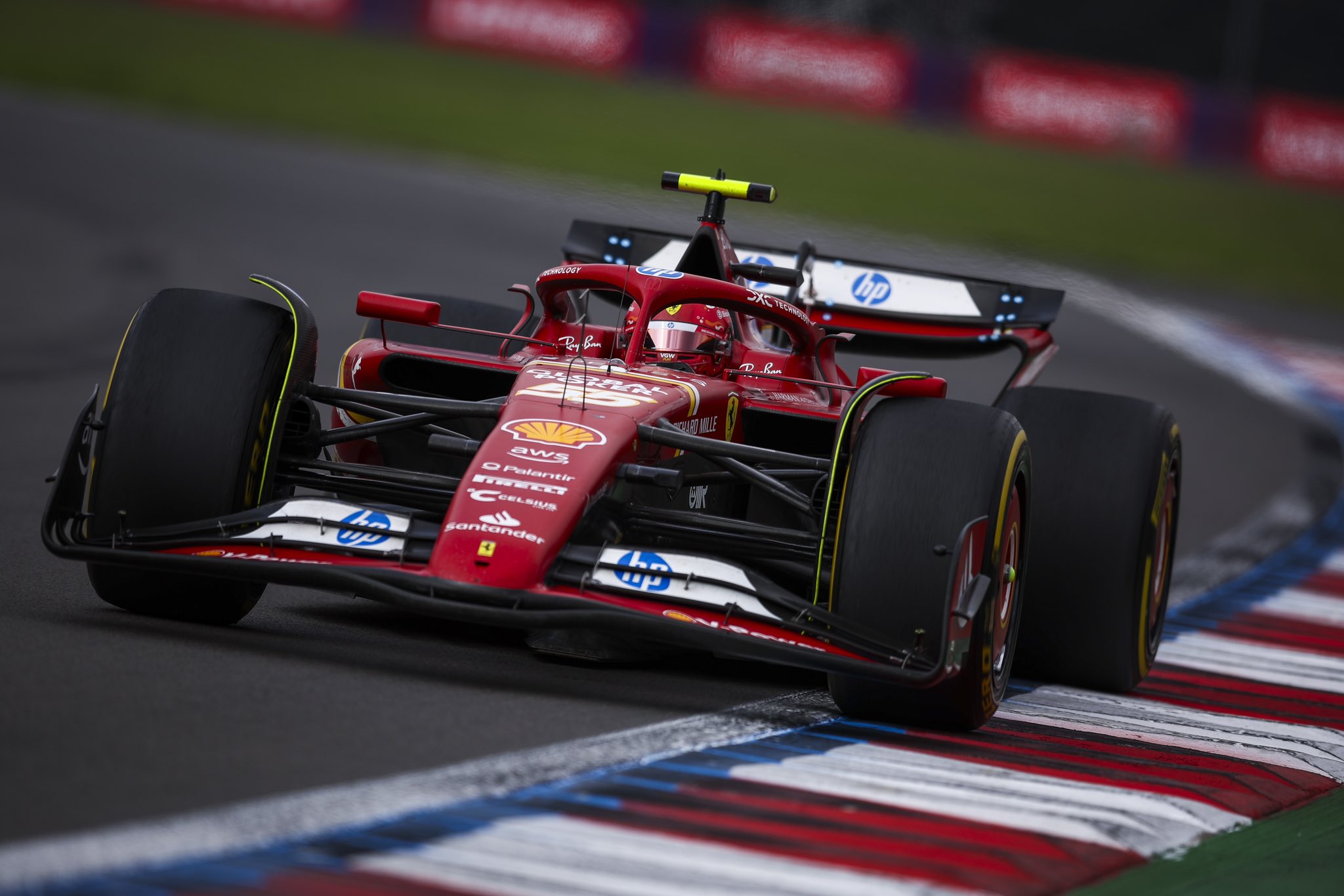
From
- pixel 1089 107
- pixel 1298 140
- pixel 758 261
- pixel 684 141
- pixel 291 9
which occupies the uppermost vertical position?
pixel 291 9

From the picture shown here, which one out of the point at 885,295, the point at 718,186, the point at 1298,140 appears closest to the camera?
the point at 718,186

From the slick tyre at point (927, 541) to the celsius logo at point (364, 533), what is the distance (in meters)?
1.34

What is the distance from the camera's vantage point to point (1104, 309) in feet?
67.6

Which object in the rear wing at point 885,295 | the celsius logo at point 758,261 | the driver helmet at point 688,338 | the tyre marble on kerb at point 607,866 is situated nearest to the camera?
the tyre marble on kerb at point 607,866

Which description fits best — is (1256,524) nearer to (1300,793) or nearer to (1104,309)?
(1300,793)

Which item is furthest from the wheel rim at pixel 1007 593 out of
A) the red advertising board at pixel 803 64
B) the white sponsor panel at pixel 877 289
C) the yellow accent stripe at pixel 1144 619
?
the red advertising board at pixel 803 64

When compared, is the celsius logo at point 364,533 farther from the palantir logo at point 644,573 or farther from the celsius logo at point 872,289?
the celsius logo at point 872,289

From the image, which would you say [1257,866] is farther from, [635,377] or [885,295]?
[885,295]

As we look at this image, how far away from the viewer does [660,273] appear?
7.16m

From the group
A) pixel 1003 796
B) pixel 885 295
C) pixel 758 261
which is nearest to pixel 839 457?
pixel 1003 796

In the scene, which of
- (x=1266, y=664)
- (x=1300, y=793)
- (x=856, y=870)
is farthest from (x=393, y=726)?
(x=1266, y=664)

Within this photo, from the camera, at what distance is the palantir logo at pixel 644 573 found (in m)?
5.68

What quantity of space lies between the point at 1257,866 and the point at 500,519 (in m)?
2.27

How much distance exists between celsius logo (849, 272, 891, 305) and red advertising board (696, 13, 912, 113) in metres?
23.5
